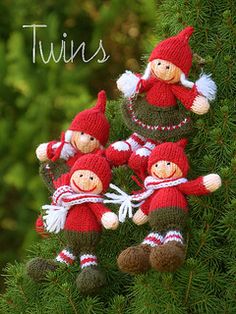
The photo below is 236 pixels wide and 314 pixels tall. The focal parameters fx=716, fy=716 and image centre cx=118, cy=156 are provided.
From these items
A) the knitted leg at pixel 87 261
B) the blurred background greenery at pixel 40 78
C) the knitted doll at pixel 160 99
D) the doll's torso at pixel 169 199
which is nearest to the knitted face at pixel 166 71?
the knitted doll at pixel 160 99

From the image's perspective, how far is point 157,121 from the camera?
61.1 inches

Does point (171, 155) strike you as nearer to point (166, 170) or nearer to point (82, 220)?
point (166, 170)

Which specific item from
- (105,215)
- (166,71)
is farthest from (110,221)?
(166,71)

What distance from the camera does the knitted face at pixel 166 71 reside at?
1536 millimetres

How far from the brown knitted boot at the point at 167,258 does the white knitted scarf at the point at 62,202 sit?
230mm

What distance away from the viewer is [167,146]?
1473mm

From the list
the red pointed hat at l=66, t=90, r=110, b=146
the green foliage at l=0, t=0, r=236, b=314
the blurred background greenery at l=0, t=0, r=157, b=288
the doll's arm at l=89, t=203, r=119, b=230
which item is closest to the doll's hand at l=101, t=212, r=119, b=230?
the doll's arm at l=89, t=203, r=119, b=230

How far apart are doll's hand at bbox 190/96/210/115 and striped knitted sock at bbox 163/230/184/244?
0.86 feet

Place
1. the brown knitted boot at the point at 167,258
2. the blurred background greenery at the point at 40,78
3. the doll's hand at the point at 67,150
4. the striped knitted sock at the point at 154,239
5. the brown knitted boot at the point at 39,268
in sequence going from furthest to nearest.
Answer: the blurred background greenery at the point at 40,78 < the doll's hand at the point at 67,150 < the brown knitted boot at the point at 39,268 < the striped knitted sock at the point at 154,239 < the brown knitted boot at the point at 167,258

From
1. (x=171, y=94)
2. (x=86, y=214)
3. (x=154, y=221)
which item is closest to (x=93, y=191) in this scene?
(x=86, y=214)

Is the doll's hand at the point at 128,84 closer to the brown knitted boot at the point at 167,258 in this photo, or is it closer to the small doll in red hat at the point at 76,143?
the small doll in red hat at the point at 76,143

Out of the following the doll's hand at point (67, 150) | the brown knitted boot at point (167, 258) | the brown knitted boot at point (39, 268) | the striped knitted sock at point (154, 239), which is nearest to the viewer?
the brown knitted boot at point (167, 258)

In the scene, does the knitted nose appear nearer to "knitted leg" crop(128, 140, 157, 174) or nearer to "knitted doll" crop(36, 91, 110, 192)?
"knitted doll" crop(36, 91, 110, 192)

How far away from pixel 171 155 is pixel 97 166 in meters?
0.17
